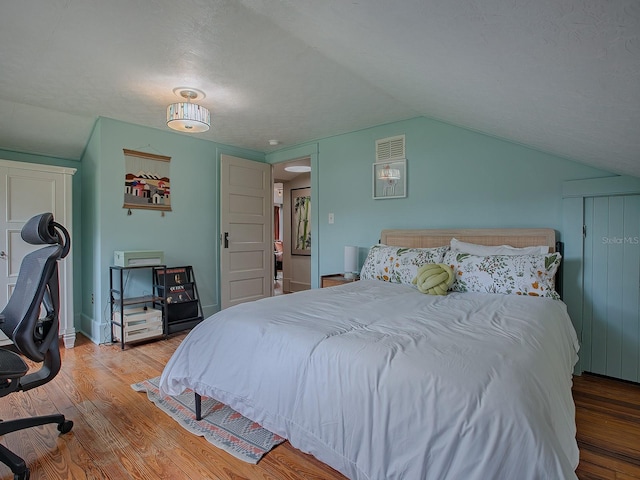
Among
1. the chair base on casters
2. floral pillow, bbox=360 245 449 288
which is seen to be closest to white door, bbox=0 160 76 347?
the chair base on casters

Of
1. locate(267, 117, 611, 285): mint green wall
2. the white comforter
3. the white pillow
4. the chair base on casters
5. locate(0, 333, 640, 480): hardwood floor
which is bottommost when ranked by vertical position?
locate(0, 333, 640, 480): hardwood floor

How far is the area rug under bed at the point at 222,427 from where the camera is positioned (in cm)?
176

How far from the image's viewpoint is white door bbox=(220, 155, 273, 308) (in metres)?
4.41

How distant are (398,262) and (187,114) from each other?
2190mm

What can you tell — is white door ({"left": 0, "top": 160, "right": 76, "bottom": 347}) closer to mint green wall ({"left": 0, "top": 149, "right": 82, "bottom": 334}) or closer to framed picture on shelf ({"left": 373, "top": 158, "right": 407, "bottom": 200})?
mint green wall ({"left": 0, "top": 149, "right": 82, "bottom": 334})

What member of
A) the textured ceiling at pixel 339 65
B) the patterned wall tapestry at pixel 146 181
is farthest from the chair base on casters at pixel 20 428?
the patterned wall tapestry at pixel 146 181

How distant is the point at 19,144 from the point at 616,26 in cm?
472

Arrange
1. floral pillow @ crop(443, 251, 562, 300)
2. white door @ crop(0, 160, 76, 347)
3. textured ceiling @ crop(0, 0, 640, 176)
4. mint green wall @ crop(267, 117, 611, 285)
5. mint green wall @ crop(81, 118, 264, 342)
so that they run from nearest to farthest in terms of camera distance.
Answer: textured ceiling @ crop(0, 0, 640, 176)
floral pillow @ crop(443, 251, 562, 300)
mint green wall @ crop(267, 117, 611, 285)
white door @ crop(0, 160, 76, 347)
mint green wall @ crop(81, 118, 264, 342)

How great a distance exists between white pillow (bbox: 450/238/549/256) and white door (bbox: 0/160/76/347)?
374 cm

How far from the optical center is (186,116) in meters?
2.79

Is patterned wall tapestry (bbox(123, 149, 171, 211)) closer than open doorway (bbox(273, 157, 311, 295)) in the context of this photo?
Yes

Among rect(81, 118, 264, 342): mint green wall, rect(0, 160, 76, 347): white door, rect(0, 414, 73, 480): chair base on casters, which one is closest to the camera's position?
rect(0, 414, 73, 480): chair base on casters

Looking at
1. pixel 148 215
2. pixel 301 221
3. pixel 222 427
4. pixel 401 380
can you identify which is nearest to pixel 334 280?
pixel 222 427

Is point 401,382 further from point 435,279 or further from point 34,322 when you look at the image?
point 34,322
